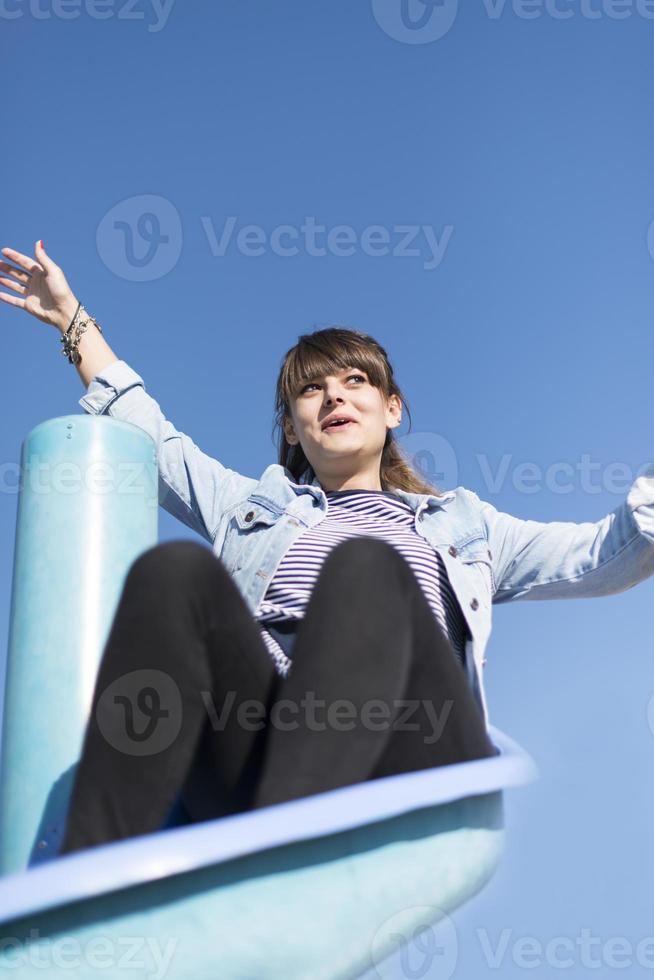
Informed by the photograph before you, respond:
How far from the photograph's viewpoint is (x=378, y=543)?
1181mm

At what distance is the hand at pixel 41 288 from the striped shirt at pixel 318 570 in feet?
2.17

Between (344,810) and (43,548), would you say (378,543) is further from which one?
(43,548)

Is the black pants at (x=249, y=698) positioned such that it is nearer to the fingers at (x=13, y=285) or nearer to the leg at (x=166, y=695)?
the leg at (x=166, y=695)

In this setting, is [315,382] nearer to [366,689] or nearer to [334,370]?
[334,370]

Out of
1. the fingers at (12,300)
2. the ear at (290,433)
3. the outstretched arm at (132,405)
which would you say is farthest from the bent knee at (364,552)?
the fingers at (12,300)

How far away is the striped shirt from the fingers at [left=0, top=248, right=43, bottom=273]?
76 centimetres

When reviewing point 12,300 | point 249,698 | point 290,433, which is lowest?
point 249,698

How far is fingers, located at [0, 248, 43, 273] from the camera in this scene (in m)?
1.96

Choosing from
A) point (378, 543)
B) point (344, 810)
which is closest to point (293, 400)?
point (378, 543)

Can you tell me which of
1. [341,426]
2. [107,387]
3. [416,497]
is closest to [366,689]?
[416,497]

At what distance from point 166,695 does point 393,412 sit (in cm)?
119

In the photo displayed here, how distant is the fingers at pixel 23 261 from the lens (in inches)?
77.0

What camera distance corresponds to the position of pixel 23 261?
1958mm

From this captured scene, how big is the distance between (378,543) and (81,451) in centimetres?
52
